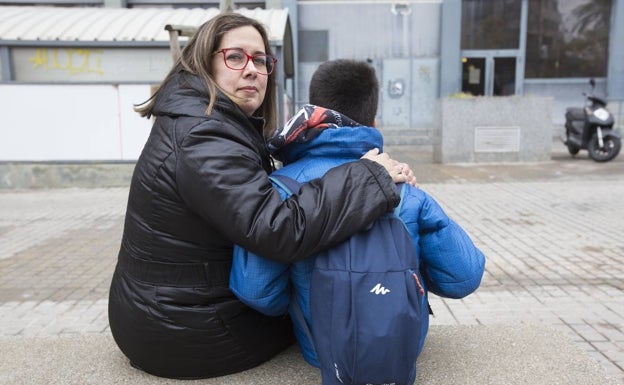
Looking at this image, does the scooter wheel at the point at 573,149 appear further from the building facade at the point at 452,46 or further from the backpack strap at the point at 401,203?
the backpack strap at the point at 401,203

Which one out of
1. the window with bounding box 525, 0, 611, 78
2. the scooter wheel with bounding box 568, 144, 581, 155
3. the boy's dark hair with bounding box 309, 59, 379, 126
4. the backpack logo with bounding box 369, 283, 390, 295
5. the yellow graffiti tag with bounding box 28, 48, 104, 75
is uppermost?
the window with bounding box 525, 0, 611, 78

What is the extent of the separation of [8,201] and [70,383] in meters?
7.54

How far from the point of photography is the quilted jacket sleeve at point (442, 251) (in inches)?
75.5

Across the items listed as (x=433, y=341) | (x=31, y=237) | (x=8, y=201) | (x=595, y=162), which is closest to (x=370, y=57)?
(x=595, y=162)

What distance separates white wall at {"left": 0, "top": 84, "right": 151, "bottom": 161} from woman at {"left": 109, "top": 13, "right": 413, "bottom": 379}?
7.73 metres

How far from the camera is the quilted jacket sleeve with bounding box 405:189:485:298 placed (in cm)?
192

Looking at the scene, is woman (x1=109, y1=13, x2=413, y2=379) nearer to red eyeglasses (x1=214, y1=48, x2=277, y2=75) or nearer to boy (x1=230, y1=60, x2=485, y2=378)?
red eyeglasses (x1=214, y1=48, x2=277, y2=75)

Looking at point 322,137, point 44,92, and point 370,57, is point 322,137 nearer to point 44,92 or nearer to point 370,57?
point 44,92

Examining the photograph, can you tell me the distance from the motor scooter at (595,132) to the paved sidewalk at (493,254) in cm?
175

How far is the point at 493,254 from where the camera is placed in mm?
5340

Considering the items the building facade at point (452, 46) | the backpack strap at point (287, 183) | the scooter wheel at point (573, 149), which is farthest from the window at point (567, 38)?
the backpack strap at point (287, 183)

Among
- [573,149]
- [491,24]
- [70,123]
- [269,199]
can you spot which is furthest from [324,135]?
[491,24]

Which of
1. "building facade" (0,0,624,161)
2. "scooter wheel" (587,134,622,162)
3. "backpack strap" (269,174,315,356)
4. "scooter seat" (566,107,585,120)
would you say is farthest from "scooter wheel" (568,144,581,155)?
"backpack strap" (269,174,315,356)

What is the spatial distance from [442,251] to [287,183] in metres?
0.60
